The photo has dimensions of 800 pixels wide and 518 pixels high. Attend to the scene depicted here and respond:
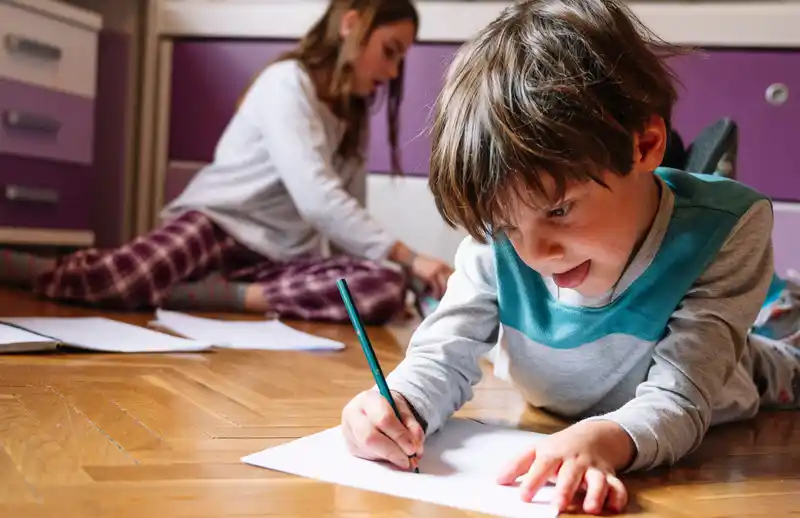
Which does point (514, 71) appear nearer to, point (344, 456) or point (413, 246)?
point (344, 456)

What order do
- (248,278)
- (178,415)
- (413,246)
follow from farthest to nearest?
(413,246) < (248,278) < (178,415)

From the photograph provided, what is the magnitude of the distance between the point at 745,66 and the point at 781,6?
132mm

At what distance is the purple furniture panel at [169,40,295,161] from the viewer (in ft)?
6.57

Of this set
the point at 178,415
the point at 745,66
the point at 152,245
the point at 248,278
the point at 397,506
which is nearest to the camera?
the point at 397,506

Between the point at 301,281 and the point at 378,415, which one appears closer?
the point at 378,415

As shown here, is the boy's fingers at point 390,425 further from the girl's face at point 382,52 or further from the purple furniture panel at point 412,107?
the purple furniture panel at point 412,107

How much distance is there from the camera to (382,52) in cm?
159

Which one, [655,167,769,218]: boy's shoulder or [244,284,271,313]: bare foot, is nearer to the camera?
[655,167,769,218]: boy's shoulder

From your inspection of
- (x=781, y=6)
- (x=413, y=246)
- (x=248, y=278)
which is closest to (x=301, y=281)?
(x=248, y=278)

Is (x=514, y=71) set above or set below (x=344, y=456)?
above

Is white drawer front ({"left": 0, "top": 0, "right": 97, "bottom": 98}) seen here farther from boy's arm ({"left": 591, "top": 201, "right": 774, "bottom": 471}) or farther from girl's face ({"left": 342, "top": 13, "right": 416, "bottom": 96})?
boy's arm ({"left": 591, "top": 201, "right": 774, "bottom": 471})

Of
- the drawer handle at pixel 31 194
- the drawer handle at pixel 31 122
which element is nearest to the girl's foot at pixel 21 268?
the drawer handle at pixel 31 194

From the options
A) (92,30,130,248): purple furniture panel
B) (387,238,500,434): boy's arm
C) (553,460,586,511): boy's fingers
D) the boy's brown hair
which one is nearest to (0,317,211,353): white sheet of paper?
(387,238,500,434): boy's arm

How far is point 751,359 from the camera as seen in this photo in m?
0.90
